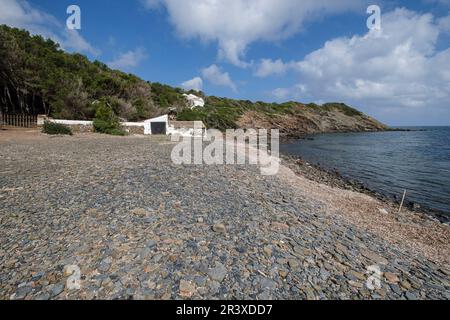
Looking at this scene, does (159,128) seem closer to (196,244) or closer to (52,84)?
(52,84)

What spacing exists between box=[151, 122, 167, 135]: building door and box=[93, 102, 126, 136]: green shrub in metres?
5.22

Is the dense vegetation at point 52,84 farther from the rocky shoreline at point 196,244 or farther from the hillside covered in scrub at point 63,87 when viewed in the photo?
the rocky shoreline at point 196,244

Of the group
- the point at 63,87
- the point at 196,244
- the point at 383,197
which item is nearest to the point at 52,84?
the point at 63,87

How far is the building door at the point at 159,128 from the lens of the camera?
3609 cm

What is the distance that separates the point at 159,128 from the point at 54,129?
1432 centimetres

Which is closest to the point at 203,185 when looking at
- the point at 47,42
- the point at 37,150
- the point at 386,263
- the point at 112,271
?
the point at 112,271

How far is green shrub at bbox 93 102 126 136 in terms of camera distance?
2959cm

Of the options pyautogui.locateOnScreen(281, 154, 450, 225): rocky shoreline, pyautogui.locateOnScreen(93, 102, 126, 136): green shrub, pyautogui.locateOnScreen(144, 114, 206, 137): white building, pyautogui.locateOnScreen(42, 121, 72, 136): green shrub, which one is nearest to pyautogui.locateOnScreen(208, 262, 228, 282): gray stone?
pyautogui.locateOnScreen(281, 154, 450, 225): rocky shoreline

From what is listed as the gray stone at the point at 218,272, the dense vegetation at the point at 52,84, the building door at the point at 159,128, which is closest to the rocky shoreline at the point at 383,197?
the gray stone at the point at 218,272

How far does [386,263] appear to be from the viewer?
5.32 m

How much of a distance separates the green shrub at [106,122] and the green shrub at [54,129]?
A: 14.7ft

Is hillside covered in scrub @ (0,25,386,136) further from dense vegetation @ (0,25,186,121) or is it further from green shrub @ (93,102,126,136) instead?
green shrub @ (93,102,126,136)
